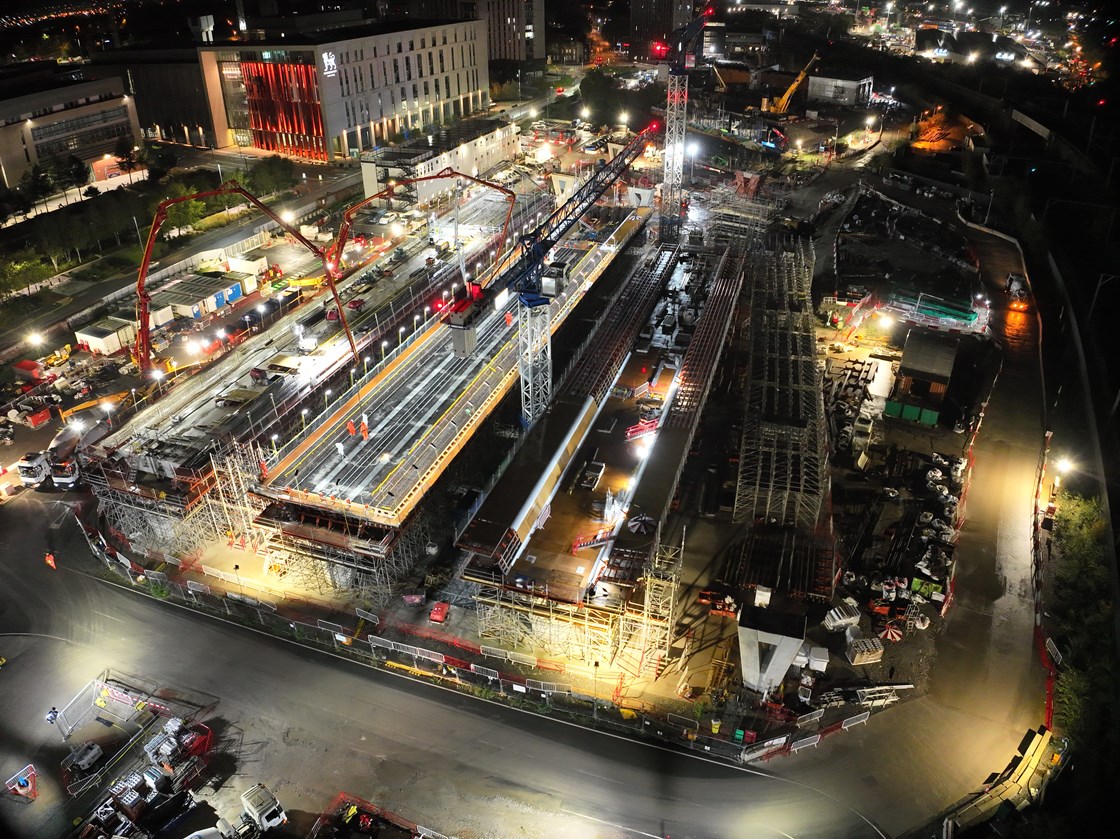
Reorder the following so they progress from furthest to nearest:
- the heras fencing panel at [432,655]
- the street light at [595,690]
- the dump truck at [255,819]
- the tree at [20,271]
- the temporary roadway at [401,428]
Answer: the tree at [20,271] → the temporary roadway at [401,428] → the heras fencing panel at [432,655] → the street light at [595,690] → the dump truck at [255,819]

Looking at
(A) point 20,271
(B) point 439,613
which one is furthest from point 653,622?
(A) point 20,271

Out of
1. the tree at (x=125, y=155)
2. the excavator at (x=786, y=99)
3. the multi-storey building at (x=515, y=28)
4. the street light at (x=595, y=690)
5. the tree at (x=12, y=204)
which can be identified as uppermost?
the multi-storey building at (x=515, y=28)

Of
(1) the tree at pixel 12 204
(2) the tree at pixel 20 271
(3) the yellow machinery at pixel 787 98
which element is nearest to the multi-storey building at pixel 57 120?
(1) the tree at pixel 12 204

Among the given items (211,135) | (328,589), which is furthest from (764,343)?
(211,135)

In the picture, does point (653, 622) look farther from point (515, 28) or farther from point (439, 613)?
point (515, 28)

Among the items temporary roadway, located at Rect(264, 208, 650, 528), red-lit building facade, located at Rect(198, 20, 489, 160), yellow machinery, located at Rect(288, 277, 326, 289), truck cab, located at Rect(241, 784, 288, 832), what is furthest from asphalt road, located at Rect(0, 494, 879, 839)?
red-lit building facade, located at Rect(198, 20, 489, 160)

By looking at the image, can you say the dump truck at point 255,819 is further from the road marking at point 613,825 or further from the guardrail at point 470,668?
the road marking at point 613,825
